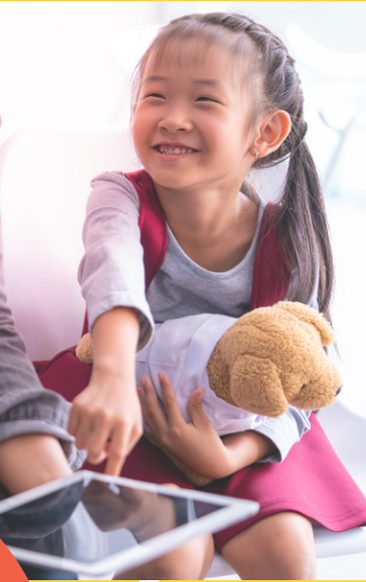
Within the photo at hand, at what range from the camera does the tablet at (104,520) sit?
1.14ft

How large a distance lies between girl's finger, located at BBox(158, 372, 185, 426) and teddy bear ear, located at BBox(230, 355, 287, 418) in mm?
92

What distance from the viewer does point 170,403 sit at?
58 centimetres

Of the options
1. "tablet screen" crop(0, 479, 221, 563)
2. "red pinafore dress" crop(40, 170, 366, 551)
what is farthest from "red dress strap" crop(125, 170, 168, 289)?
"tablet screen" crop(0, 479, 221, 563)

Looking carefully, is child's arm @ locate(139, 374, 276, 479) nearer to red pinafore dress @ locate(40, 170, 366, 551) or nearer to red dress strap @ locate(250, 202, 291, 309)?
red pinafore dress @ locate(40, 170, 366, 551)

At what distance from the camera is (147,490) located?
411 mm

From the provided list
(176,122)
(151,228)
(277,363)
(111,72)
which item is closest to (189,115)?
(176,122)

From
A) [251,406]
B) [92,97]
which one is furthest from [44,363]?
[92,97]

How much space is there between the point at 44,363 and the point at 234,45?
45 centimetres

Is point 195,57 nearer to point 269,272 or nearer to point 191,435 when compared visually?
point 269,272

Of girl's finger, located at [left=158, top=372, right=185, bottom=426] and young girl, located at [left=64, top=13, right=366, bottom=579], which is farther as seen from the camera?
girl's finger, located at [left=158, top=372, right=185, bottom=426]

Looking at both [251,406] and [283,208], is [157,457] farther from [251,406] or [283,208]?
[283,208]

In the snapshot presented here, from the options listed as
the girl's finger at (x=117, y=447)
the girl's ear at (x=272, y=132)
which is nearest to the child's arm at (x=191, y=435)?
the girl's finger at (x=117, y=447)

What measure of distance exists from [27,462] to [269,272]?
38 centimetres

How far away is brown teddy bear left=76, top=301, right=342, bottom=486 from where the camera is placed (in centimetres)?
49
